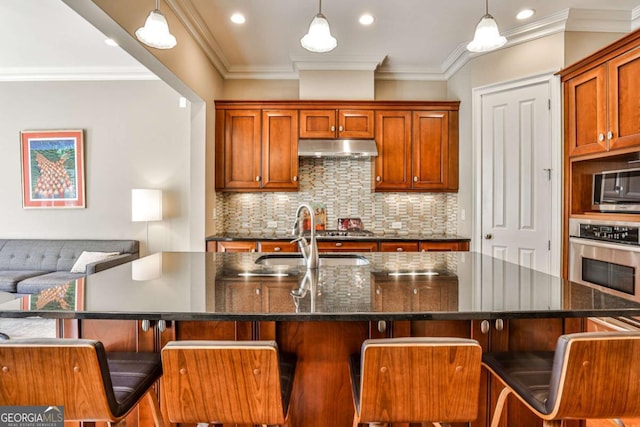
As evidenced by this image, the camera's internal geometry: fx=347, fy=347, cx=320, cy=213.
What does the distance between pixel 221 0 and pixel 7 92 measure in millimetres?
3538

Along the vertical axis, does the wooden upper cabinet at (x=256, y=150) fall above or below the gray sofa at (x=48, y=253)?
above

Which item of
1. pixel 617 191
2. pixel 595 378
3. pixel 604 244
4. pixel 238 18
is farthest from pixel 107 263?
pixel 617 191

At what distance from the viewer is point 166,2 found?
262cm

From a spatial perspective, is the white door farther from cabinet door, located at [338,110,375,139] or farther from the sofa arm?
the sofa arm

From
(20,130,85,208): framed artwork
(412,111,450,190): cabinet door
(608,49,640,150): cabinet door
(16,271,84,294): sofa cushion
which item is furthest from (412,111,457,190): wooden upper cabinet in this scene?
(20,130,85,208): framed artwork

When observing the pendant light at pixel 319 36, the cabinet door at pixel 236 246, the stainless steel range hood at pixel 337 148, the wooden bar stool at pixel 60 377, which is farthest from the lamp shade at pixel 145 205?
the wooden bar stool at pixel 60 377

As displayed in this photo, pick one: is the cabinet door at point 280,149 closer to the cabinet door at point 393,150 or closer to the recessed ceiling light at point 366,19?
the cabinet door at point 393,150

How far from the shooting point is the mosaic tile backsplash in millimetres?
4215

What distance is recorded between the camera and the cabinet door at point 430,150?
392 cm

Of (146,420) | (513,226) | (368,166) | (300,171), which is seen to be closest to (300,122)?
(300,171)

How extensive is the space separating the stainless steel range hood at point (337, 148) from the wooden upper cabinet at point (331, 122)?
0.08 meters

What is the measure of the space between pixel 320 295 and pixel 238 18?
277 centimetres

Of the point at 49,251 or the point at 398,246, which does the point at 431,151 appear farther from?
the point at 49,251

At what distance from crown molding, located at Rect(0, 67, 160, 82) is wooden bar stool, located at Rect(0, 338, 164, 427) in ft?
13.7
